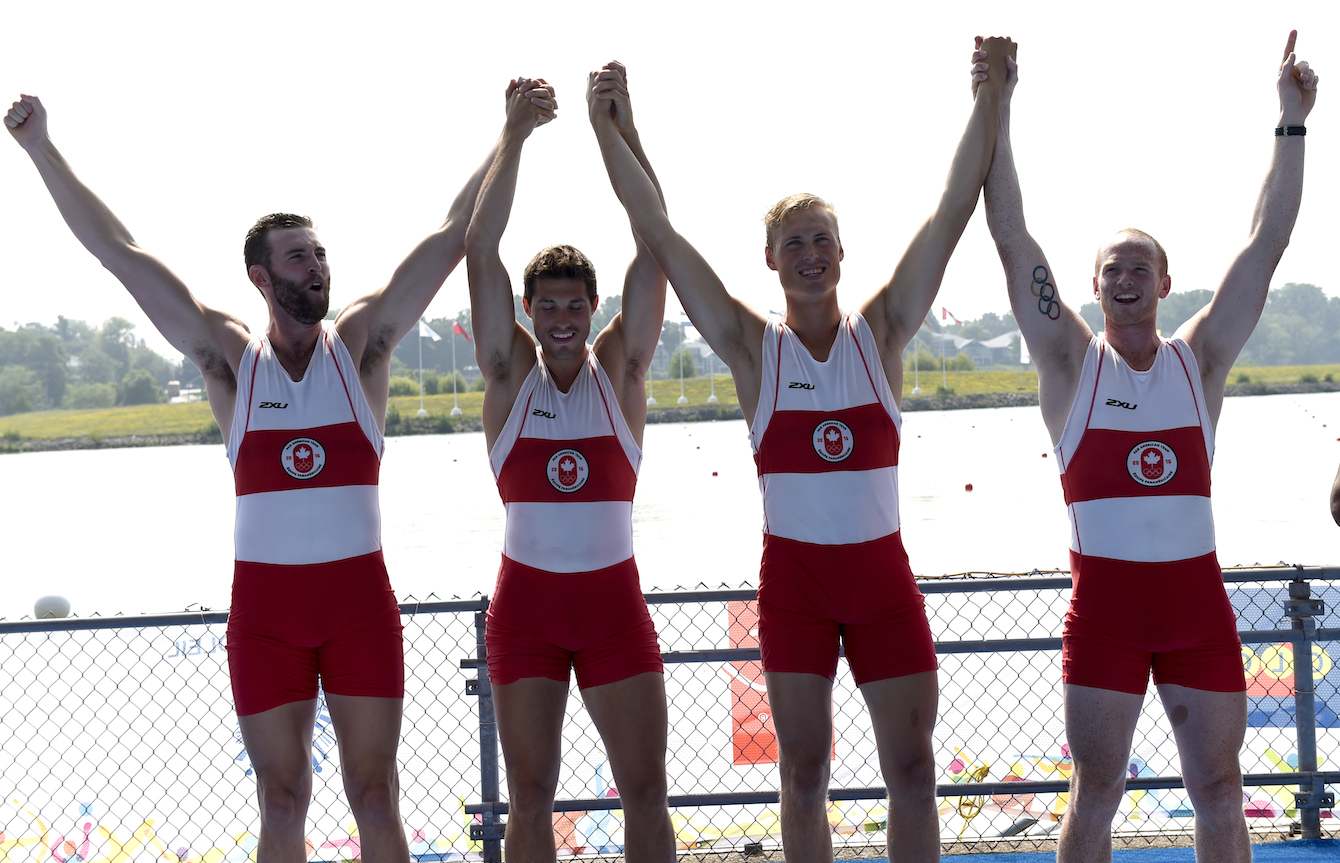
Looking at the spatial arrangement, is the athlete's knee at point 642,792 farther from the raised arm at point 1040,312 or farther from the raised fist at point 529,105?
the raised fist at point 529,105

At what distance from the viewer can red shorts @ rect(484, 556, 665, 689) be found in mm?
3734

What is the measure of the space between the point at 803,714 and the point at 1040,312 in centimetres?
144

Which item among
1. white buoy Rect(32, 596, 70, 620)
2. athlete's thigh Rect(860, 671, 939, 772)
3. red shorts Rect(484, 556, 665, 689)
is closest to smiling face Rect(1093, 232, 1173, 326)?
athlete's thigh Rect(860, 671, 939, 772)

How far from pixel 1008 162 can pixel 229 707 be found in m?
6.19

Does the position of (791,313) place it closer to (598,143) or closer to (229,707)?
(598,143)

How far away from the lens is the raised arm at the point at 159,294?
3906mm

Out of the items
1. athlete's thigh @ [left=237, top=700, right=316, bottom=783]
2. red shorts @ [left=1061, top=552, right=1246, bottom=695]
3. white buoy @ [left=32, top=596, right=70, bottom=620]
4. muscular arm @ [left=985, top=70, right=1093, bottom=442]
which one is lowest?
white buoy @ [left=32, top=596, right=70, bottom=620]

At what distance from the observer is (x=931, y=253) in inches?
154

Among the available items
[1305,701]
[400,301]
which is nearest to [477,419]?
[1305,701]

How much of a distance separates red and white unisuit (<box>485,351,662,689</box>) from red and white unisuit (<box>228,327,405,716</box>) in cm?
39

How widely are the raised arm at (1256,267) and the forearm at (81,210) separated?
342cm

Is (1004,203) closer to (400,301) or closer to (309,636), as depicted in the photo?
(400,301)

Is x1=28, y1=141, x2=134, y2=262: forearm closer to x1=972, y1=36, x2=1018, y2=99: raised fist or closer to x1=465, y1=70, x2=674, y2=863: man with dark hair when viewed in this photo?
x1=465, y1=70, x2=674, y2=863: man with dark hair

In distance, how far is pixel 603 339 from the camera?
4074mm
